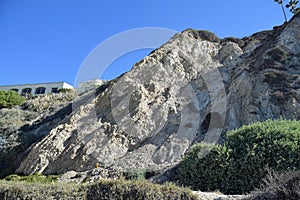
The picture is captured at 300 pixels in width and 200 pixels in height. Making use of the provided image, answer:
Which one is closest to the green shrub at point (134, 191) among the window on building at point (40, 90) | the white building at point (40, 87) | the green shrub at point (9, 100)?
the green shrub at point (9, 100)

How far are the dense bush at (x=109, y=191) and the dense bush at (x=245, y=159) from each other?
258 centimetres

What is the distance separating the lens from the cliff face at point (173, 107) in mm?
13961

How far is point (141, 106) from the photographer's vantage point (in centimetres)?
1777

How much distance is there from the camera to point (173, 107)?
17.3 meters

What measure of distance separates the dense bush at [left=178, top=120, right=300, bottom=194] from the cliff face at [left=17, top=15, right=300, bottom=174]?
3850 mm

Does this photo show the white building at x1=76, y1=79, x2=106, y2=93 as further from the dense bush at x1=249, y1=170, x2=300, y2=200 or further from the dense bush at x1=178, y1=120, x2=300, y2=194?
the dense bush at x1=249, y1=170, x2=300, y2=200

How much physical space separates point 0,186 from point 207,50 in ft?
63.6

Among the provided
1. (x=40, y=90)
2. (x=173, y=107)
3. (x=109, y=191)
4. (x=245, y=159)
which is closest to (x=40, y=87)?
(x=40, y=90)

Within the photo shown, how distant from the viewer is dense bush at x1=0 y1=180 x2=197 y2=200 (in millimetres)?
5406

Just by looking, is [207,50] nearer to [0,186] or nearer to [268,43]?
[268,43]

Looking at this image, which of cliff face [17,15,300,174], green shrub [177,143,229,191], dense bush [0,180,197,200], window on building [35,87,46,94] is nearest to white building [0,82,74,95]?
window on building [35,87,46,94]

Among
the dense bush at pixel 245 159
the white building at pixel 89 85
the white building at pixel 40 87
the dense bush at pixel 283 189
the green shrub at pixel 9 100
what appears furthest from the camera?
the white building at pixel 40 87

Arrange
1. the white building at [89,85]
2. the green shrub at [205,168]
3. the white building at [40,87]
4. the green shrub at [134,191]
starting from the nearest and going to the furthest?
1. the green shrub at [134,191]
2. the green shrub at [205,168]
3. the white building at [89,85]
4. the white building at [40,87]

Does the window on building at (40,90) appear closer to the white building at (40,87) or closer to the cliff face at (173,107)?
the white building at (40,87)
